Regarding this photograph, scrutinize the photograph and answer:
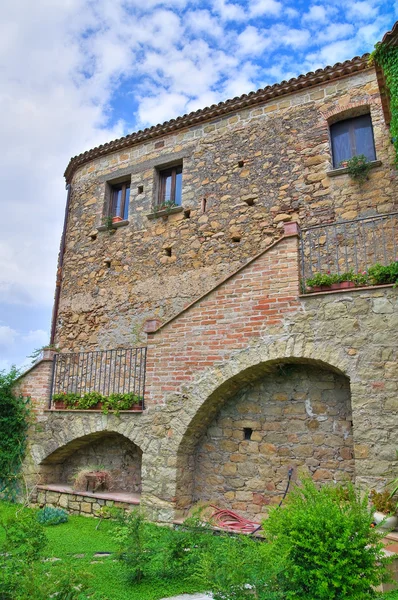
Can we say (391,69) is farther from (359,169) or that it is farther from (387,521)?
(387,521)

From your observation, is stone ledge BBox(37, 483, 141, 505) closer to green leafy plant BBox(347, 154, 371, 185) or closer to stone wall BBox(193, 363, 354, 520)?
stone wall BBox(193, 363, 354, 520)

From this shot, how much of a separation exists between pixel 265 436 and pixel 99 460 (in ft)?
11.1

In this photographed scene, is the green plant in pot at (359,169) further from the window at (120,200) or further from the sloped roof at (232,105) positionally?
the window at (120,200)

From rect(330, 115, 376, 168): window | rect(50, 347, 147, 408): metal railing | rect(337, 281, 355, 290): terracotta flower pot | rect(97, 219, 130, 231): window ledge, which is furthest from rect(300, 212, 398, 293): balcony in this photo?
rect(97, 219, 130, 231): window ledge

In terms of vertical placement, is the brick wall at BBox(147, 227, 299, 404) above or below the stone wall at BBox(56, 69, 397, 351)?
below

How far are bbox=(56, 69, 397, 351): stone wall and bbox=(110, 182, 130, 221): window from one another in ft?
0.98

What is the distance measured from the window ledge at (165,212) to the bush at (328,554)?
7.90m

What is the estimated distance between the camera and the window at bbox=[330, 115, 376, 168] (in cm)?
856

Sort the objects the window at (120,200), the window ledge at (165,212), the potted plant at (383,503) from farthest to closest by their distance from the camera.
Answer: the window at (120,200), the window ledge at (165,212), the potted plant at (383,503)

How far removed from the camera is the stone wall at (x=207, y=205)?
858 cm

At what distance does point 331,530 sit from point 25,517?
122 inches

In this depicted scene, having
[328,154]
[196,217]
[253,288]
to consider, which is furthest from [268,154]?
[253,288]

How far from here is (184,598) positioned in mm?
3818

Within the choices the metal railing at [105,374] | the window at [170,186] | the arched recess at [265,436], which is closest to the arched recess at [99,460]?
the metal railing at [105,374]
